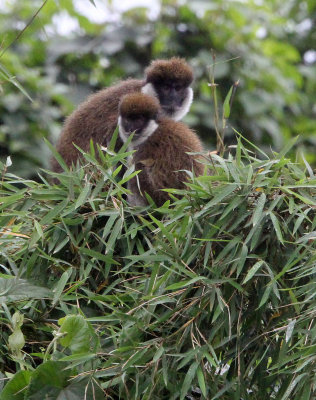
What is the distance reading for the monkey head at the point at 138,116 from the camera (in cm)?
388

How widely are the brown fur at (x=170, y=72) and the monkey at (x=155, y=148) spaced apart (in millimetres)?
505

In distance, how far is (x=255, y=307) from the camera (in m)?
2.82

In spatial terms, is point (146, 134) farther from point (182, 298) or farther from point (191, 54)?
point (191, 54)

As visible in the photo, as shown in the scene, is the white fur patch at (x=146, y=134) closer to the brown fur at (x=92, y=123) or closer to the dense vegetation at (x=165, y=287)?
the brown fur at (x=92, y=123)

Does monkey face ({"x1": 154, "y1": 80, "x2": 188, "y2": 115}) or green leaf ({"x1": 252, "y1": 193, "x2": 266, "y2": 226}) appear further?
monkey face ({"x1": 154, "y1": 80, "x2": 188, "y2": 115})

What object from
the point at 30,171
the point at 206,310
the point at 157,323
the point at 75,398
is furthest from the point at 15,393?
the point at 30,171

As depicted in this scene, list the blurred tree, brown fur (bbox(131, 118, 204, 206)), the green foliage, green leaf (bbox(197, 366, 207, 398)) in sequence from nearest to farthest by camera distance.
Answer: green leaf (bbox(197, 366, 207, 398))
the green foliage
brown fur (bbox(131, 118, 204, 206))
the blurred tree

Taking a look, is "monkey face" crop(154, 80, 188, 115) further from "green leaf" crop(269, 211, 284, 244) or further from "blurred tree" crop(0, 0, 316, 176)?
"blurred tree" crop(0, 0, 316, 176)

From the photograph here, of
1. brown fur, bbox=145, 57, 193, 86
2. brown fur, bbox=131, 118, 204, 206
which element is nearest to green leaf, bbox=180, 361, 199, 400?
brown fur, bbox=131, 118, 204, 206

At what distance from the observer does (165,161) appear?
370 cm

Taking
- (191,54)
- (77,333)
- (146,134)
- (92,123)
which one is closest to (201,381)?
(77,333)

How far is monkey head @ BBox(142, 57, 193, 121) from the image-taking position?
4543mm

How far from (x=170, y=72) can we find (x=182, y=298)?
2134mm

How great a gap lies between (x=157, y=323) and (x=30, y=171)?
3.57 metres
